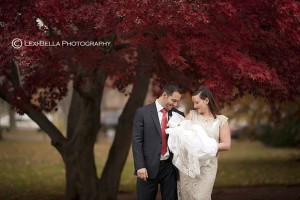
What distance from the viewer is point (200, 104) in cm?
682

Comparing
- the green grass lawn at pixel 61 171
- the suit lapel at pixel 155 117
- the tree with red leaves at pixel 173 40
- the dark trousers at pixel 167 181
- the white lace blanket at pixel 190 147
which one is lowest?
the green grass lawn at pixel 61 171

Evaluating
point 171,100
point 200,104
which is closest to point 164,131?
point 171,100

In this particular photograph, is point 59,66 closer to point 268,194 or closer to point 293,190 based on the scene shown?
point 268,194

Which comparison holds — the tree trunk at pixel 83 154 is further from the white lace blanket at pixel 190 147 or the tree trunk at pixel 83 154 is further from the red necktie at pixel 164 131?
the white lace blanket at pixel 190 147

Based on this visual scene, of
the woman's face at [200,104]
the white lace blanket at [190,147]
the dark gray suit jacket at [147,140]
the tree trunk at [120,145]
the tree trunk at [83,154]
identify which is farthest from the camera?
the tree trunk at [120,145]

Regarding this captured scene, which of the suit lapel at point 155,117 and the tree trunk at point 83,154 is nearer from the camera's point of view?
the suit lapel at point 155,117

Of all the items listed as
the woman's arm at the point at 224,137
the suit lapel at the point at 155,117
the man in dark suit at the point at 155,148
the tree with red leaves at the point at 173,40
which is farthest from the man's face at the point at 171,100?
the tree with red leaves at the point at 173,40

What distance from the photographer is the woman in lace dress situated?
6820mm

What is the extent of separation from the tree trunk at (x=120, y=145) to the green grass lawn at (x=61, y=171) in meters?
1.98

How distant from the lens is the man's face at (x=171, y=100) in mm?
6719

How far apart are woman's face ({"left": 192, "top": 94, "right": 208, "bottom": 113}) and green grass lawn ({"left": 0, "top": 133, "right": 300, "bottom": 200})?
7081 mm

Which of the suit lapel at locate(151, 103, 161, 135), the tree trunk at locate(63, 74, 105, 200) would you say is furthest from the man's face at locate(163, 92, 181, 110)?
the tree trunk at locate(63, 74, 105, 200)

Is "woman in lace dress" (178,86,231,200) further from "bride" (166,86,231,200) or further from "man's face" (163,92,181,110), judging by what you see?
"man's face" (163,92,181,110)

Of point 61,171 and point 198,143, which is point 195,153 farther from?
point 61,171
